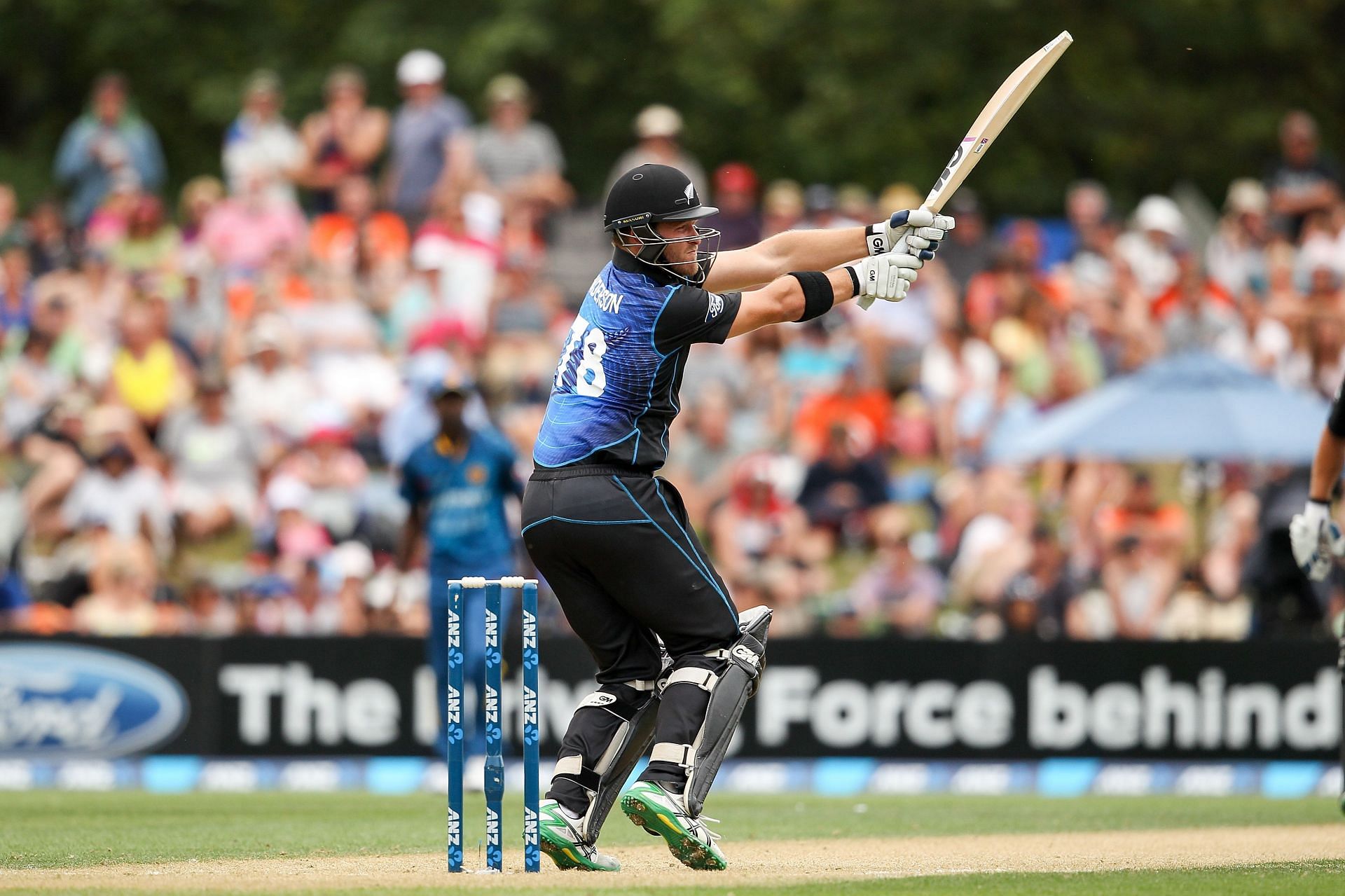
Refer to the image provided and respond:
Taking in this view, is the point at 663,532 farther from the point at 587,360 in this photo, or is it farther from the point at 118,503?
the point at 118,503

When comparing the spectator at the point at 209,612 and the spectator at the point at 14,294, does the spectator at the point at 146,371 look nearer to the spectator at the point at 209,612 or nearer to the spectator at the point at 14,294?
the spectator at the point at 14,294

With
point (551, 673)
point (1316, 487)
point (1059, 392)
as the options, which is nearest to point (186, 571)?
point (551, 673)

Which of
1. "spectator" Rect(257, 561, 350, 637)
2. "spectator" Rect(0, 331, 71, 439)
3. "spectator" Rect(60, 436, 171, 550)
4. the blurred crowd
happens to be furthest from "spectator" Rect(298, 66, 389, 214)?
"spectator" Rect(257, 561, 350, 637)

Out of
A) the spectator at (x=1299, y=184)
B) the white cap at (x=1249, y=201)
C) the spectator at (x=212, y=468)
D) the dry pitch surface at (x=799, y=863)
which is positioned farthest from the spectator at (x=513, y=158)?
the dry pitch surface at (x=799, y=863)

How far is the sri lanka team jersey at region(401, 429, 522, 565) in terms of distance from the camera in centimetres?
1191

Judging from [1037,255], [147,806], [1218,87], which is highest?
[1218,87]

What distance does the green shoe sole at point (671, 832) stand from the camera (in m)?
6.67

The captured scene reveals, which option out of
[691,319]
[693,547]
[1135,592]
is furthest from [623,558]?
[1135,592]

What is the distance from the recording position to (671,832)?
22.0 ft

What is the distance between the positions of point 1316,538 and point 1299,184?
10986mm

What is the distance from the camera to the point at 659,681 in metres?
7.17

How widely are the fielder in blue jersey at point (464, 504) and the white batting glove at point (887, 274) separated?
16.8 ft

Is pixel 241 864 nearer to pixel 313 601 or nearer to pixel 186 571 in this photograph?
pixel 313 601

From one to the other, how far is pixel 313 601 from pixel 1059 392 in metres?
6.42
